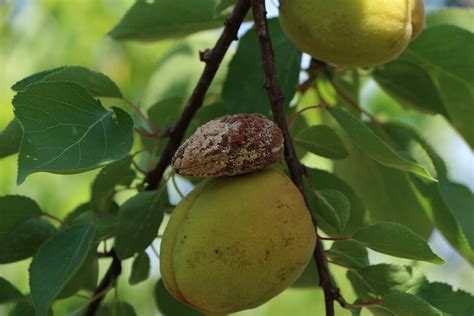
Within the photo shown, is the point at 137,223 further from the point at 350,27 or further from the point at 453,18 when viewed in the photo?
the point at 453,18

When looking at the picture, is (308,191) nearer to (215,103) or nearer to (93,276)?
(215,103)

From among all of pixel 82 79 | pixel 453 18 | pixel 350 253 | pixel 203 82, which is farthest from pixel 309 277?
pixel 453 18

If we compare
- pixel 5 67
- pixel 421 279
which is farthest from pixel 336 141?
pixel 5 67

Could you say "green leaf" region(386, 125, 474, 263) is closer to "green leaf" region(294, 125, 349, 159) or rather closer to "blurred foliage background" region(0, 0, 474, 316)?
"green leaf" region(294, 125, 349, 159)

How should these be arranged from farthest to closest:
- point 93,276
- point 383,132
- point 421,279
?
point 383,132
point 93,276
point 421,279

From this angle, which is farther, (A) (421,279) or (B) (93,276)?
(B) (93,276)

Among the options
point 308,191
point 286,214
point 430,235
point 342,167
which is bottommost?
point 430,235
